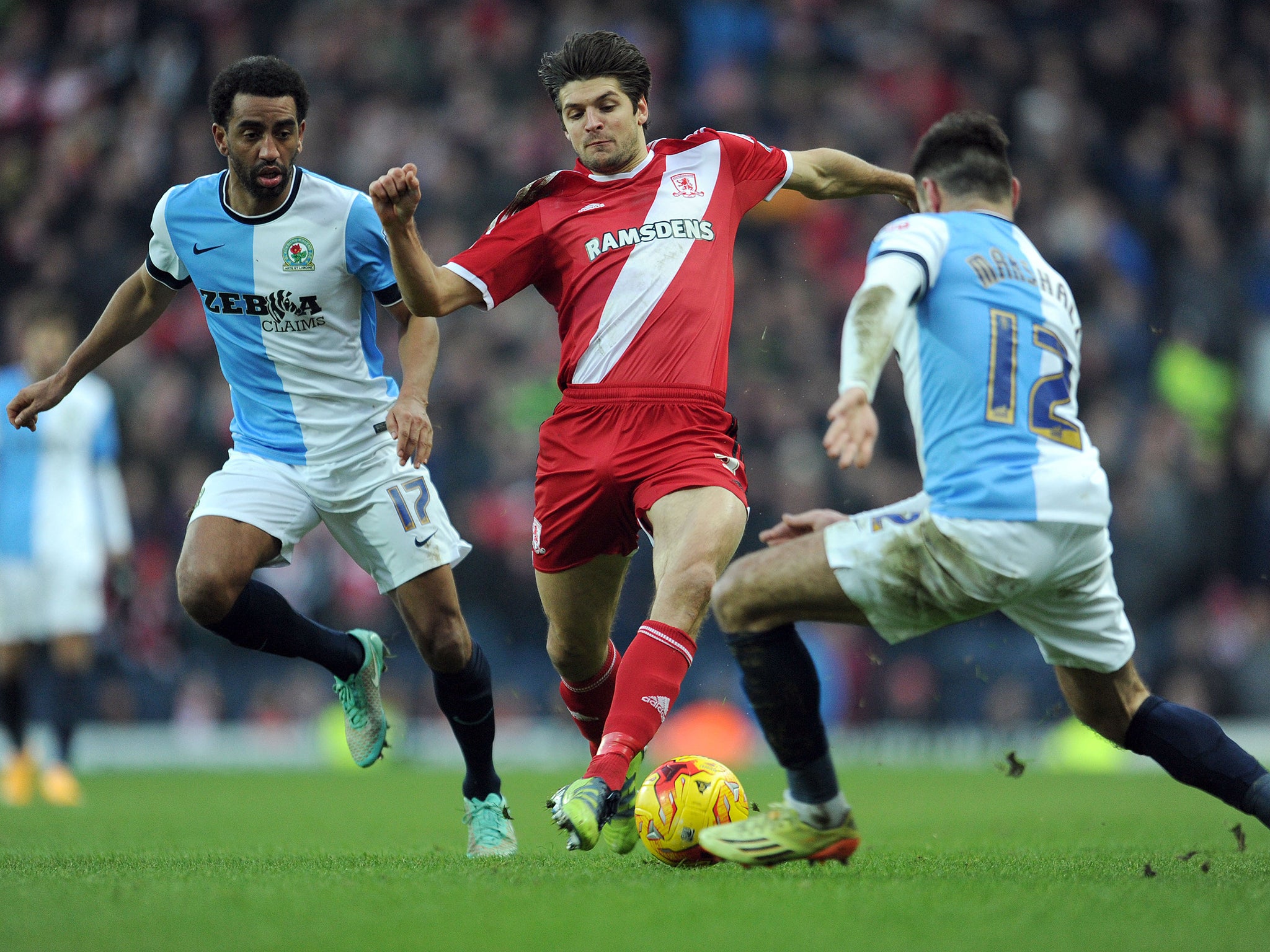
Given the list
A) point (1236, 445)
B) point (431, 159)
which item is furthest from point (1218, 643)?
point (431, 159)

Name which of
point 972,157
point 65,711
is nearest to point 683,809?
point 972,157

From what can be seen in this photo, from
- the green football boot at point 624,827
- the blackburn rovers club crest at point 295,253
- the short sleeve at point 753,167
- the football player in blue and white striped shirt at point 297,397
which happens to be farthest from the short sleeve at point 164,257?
the green football boot at point 624,827

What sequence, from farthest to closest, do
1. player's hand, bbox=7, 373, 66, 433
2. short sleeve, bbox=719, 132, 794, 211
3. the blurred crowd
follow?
the blurred crowd < player's hand, bbox=7, 373, 66, 433 < short sleeve, bbox=719, 132, 794, 211

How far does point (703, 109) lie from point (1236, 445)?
21.1ft

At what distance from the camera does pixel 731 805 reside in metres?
4.95

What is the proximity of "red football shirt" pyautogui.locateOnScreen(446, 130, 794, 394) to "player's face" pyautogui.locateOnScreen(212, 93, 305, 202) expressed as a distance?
801 mm

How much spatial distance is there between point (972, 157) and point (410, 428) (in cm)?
202

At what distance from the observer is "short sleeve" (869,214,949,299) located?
391 cm

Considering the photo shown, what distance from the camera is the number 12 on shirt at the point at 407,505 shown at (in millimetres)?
5504

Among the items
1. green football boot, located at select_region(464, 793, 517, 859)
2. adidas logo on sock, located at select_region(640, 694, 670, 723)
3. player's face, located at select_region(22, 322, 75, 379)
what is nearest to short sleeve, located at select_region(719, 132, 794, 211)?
adidas logo on sock, located at select_region(640, 694, 670, 723)

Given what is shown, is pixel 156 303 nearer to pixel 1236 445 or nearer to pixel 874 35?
pixel 1236 445

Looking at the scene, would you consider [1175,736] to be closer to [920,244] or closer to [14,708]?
[920,244]

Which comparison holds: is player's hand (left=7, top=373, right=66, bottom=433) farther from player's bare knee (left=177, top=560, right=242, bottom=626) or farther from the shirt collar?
the shirt collar

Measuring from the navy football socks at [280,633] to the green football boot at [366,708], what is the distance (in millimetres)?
52
